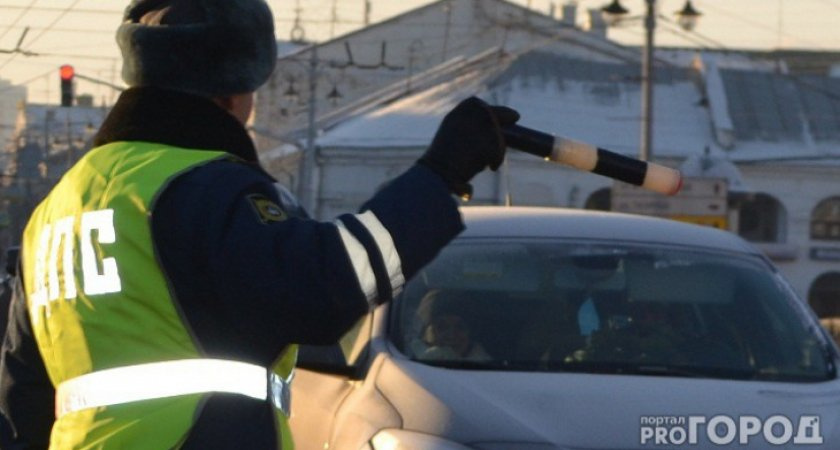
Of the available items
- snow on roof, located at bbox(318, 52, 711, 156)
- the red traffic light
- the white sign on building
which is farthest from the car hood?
snow on roof, located at bbox(318, 52, 711, 156)

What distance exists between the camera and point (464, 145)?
2779 millimetres

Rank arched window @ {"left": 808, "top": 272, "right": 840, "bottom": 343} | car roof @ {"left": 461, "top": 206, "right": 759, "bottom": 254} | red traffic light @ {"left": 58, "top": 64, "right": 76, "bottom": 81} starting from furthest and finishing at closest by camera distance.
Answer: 1. arched window @ {"left": 808, "top": 272, "right": 840, "bottom": 343}
2. red traffic light @ {"left": 58, "top": 64, "right": 76, "bottom": 81}
3. car roof @ {"left": 461, "top": 206, "right": 759, "bottom": 254}

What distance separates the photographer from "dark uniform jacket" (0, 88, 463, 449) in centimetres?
264

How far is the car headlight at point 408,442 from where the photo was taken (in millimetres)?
4809

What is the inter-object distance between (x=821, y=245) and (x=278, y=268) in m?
46.4

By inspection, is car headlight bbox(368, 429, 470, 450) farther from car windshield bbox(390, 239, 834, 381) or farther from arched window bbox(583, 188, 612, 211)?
arched window bbox(583, 188, 612, 211)

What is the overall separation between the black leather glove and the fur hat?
1.08 feet

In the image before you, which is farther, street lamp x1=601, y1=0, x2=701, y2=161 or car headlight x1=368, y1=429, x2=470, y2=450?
street lamp x1=601, y1=0, x2=701, y2=161

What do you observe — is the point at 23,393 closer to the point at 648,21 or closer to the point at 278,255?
the point at 278,255

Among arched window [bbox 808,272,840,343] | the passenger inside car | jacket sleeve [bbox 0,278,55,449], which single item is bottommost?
arched window [bbox 808,272,840,343]

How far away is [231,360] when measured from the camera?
108 inches

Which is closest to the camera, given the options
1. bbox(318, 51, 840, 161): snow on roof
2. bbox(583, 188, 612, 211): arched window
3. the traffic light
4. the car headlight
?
the car headlight

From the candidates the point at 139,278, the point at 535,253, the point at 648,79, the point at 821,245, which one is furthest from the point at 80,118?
the point at 821,245

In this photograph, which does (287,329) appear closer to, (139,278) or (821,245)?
(139,278)
